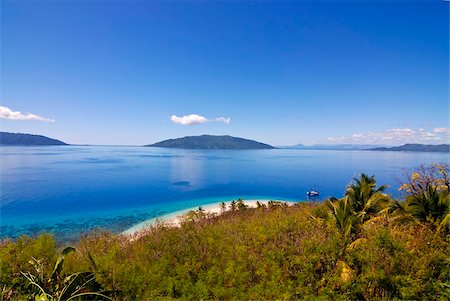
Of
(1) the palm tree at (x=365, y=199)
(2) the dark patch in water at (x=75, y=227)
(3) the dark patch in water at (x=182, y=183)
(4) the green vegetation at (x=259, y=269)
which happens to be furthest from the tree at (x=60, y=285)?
(3) the dark patch in water at (x=182, y=183)

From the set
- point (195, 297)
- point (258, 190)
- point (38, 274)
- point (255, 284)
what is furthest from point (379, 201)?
point (258, 190)

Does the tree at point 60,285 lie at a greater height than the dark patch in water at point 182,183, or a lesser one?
greater

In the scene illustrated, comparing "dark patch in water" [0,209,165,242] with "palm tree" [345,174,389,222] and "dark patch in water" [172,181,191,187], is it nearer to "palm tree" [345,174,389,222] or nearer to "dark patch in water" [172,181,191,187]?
"palm tree" [345,174,389,222]

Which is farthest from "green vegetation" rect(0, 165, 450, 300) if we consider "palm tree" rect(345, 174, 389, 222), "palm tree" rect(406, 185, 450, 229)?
"palm tree" rect(345, 174, 389, 222)

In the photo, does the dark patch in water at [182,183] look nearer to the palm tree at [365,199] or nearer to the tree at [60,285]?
the palm tree at [365,199]

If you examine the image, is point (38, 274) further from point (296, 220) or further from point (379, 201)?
point (379, 201)

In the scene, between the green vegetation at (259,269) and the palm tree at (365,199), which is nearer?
the green vegetation at (259,269)

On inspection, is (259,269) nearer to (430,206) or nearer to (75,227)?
(430,206)

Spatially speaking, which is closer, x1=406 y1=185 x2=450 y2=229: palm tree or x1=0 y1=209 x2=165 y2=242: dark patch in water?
x1=406 y1=185 x2=450 y2=229: palm tree

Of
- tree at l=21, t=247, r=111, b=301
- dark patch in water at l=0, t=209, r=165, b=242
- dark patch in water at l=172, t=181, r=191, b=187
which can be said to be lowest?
dark patch in water at l=0, t=209, r=165, b=242
